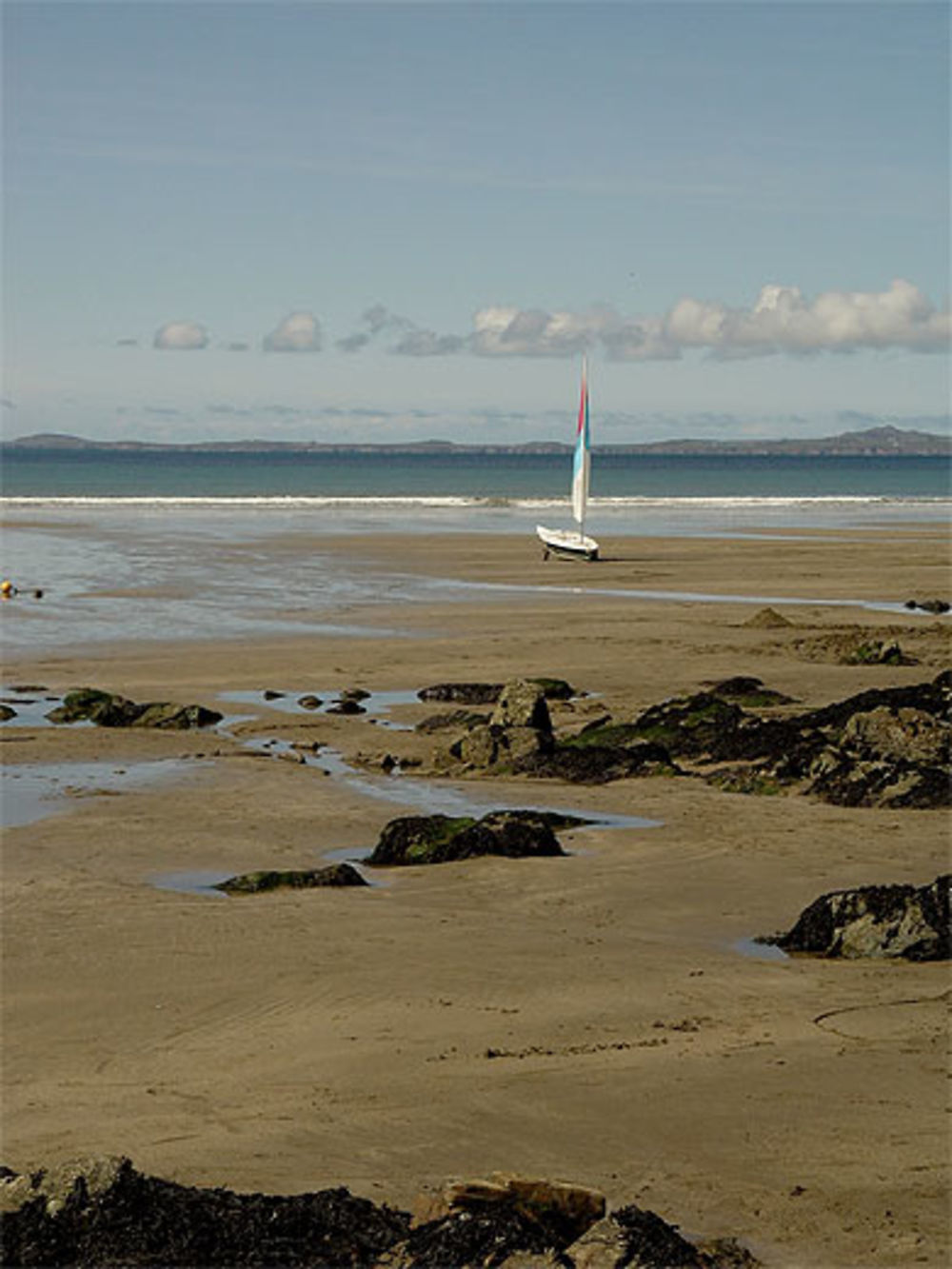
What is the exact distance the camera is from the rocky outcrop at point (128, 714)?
888 inches

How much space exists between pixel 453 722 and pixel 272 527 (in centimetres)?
5434

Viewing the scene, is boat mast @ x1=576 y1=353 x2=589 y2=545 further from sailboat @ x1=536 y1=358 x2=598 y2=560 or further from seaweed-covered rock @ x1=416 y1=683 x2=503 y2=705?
seaweed-covered rock @ x1=416 y1=683 x2=503 y2=705

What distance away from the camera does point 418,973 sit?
11.9 m

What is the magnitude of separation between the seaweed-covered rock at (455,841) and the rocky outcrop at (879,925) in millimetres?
3072

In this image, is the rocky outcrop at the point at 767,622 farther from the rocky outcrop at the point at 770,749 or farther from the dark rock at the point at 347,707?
the rocky outcrop at the point at 770,749

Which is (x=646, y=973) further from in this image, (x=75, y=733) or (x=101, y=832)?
(x=75, y=733)

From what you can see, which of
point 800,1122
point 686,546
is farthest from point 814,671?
point 686,546

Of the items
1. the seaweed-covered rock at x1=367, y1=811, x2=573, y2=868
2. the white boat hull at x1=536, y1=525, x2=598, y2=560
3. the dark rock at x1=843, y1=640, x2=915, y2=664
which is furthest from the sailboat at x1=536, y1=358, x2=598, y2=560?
the seaweed-covered rock at x1=367, y1=811, x2=573, y2=868

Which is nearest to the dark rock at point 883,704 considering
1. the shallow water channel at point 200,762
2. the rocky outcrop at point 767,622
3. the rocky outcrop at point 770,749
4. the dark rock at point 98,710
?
the rocky outcrop at point 770,749

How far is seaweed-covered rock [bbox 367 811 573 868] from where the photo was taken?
15.3 meters

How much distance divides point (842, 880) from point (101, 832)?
6385 millimetres

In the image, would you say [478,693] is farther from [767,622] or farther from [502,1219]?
[502,1219]

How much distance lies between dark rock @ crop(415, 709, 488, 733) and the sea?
10.2 meters

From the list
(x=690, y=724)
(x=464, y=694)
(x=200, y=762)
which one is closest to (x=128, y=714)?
(x=200, y=762)
